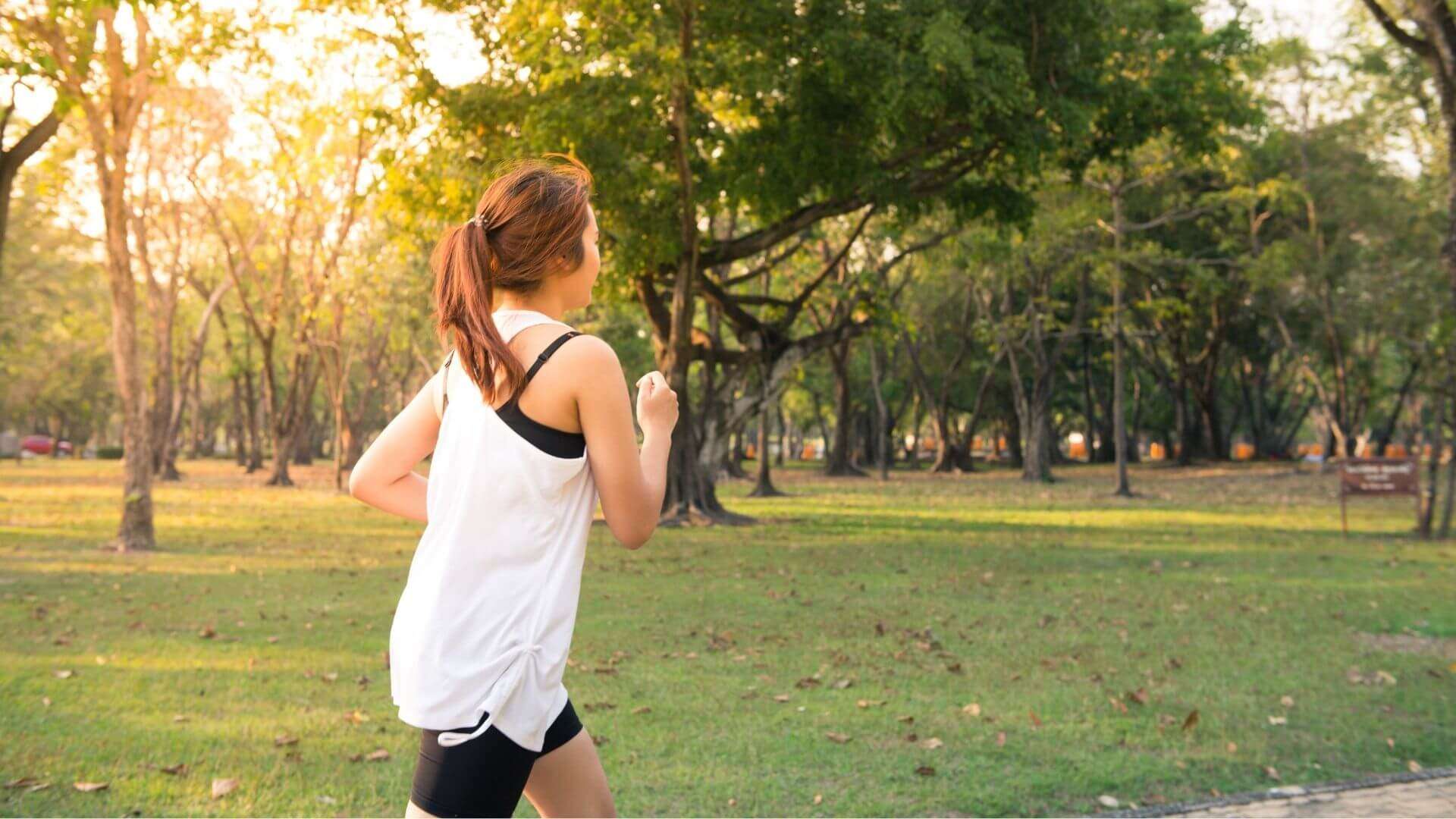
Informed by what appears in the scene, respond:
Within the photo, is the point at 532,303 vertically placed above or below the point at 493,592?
above

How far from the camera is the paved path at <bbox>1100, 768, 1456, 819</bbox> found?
5449 millimetres

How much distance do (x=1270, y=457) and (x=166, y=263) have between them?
45.6 metres

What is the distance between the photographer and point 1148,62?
21.1m

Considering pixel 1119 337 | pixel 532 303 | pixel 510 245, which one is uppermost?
pixel 1119 337

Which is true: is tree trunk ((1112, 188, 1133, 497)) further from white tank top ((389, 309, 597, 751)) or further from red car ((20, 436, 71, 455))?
red car ((20, 436, 71, 455))

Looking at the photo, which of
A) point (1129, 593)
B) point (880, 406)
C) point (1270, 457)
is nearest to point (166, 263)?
point (880, 406)

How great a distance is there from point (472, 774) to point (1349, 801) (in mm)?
4791

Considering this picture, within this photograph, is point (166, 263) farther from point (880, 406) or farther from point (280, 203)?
point (880, 406)

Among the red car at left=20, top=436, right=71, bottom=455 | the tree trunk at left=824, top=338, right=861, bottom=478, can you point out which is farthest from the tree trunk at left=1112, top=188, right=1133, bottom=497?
the red car at left=20, top=436, right=71, bottom=455

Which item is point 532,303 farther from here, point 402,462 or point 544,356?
point 402,462

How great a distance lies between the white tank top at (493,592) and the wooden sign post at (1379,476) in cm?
1926

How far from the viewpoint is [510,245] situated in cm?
256

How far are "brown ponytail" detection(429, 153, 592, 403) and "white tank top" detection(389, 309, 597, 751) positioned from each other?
20cm

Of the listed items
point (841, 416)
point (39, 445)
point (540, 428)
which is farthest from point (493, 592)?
point (39, 445)
